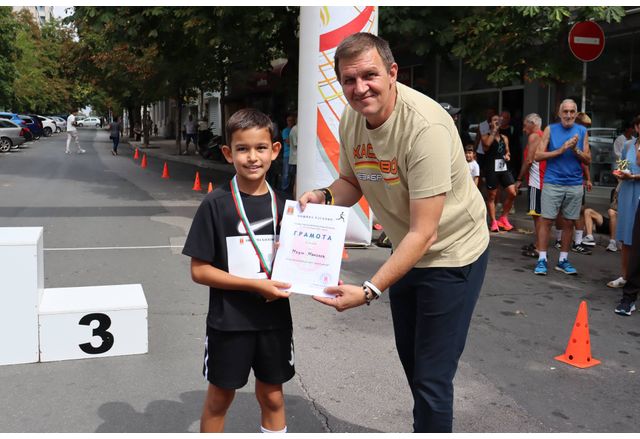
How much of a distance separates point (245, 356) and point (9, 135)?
3129cm

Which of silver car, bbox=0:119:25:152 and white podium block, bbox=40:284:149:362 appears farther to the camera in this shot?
silver car, bbox=0:119:25:152

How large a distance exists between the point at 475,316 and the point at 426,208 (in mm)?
3696

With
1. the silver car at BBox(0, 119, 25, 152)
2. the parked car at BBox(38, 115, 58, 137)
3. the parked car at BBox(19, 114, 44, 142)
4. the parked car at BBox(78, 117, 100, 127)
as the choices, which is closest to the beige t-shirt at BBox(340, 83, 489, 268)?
the silver car at BBox(0, 119, 25, 152)

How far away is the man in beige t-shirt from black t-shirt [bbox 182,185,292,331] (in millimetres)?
219

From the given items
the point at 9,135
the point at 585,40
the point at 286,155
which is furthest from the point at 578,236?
the point at 9,135

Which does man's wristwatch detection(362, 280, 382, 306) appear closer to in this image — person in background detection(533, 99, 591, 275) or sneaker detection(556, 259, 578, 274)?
person in background detection(533, 99, 591, 275)

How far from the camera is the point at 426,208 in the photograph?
2547 mm

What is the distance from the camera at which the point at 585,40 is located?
10047mm

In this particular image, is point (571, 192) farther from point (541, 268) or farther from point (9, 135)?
point (9, 135)

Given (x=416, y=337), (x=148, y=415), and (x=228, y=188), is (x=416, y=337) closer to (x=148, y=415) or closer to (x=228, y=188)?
(x=228, y=188)

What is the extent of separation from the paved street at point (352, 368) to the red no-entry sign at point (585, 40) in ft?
10.9

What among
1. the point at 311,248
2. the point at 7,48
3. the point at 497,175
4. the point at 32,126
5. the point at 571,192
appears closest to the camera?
the point at 311,248

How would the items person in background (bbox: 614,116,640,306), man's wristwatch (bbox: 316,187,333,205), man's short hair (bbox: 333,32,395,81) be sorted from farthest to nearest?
person in background (bbox: 614,116,640,306), man's wristwatch (bbox: 316,187,333,205), man's short hair (bbox: 333,32,395,81)

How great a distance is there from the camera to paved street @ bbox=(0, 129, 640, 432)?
3717mm
